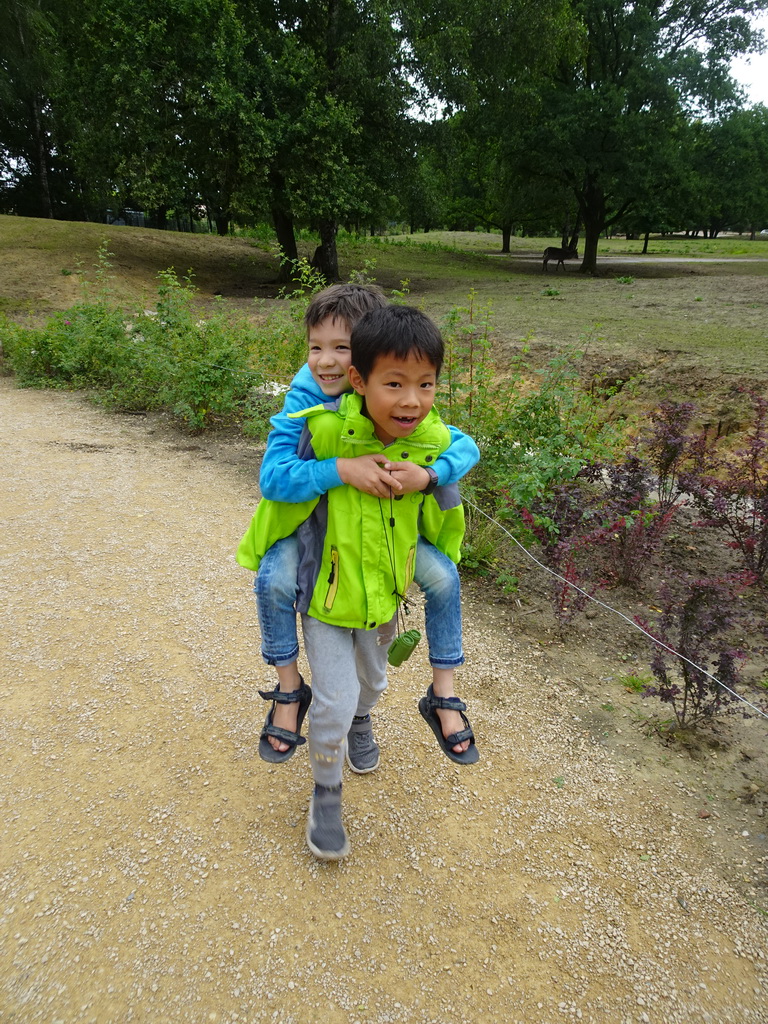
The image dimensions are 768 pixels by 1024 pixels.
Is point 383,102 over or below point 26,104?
below

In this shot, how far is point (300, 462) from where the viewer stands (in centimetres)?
179

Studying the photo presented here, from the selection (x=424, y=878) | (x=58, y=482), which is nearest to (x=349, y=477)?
(x=424, y=878)

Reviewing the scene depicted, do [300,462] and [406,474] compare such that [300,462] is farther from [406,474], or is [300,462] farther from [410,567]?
[410,567]

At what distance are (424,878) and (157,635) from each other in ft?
6.37

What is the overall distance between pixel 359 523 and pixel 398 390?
404 millimetres

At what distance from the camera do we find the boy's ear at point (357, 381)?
1.74m

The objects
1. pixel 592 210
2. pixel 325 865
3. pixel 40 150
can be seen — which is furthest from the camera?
pixel 40 150

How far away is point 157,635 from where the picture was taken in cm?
345

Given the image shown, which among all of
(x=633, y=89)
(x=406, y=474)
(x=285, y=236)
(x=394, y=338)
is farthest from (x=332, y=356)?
(x=633, y=89)

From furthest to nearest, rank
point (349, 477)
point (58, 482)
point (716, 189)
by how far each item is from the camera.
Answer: point (716, 189) < point (58, 482) < point (349, 477)

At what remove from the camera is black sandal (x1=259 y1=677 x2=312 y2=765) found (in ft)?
6.45

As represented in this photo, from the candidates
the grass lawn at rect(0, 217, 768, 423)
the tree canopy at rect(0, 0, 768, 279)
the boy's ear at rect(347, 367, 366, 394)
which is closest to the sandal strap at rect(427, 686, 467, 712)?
the boy's ear at rect(347, 367, 366, 394)

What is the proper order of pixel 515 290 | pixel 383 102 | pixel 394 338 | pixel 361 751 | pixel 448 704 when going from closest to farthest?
pixel 394 338 < pixel 448 704 < pixel 361 751 < pixel 383 102 < pixel 515 290

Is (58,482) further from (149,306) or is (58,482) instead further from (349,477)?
(149,306)
